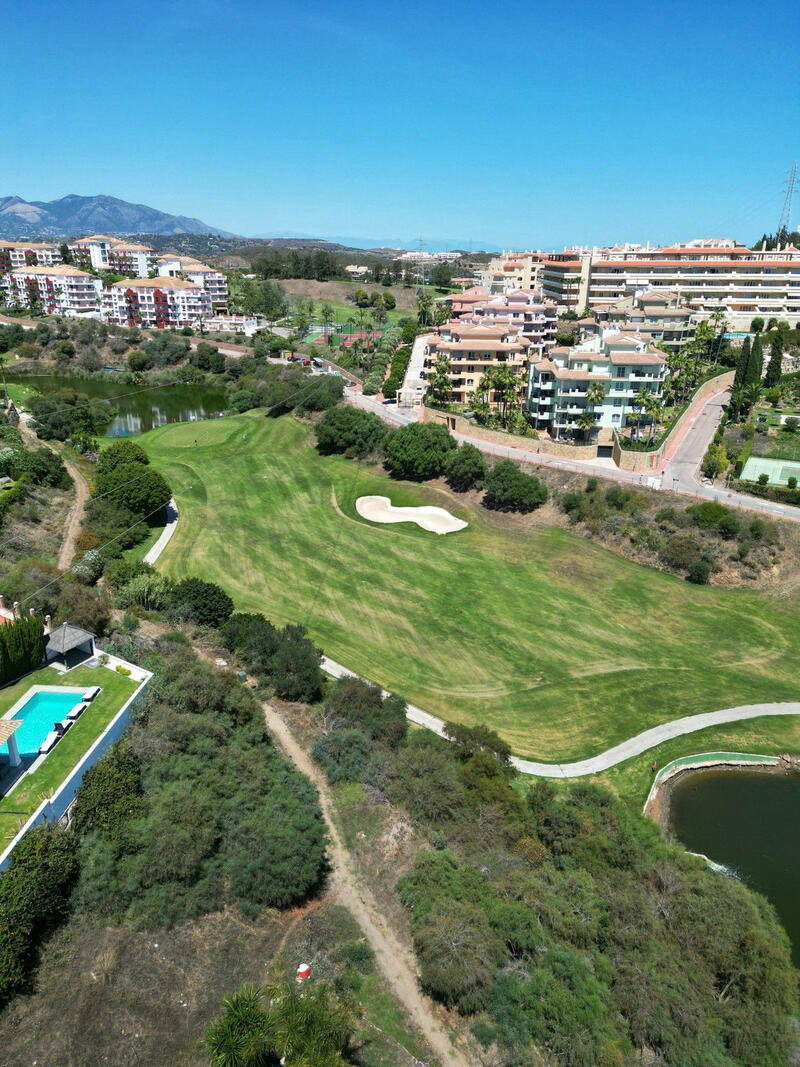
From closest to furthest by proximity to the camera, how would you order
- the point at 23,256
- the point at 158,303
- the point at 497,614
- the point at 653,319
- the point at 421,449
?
1. the point at 497,614
2. the point at 421,449
3. the point at 653,319
4. the point at 158,303
5. the point at 23,256

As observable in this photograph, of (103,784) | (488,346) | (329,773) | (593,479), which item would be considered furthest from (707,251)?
(103,784)

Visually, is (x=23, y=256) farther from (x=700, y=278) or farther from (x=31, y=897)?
(x=31, y=897)

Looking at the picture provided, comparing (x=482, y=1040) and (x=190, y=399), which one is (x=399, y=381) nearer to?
(x=190, y=399)

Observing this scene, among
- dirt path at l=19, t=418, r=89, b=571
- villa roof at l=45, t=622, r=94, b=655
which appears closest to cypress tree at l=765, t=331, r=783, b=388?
dirt path at l=19, t=418, r=89, b=571

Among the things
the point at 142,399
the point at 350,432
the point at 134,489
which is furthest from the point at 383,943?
the point at 142,399

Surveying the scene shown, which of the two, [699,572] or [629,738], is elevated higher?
[699,572]

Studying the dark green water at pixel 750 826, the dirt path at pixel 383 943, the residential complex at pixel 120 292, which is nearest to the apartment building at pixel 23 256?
the residential complex at pixel 120 292


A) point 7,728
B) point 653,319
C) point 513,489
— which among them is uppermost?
point 653,319
